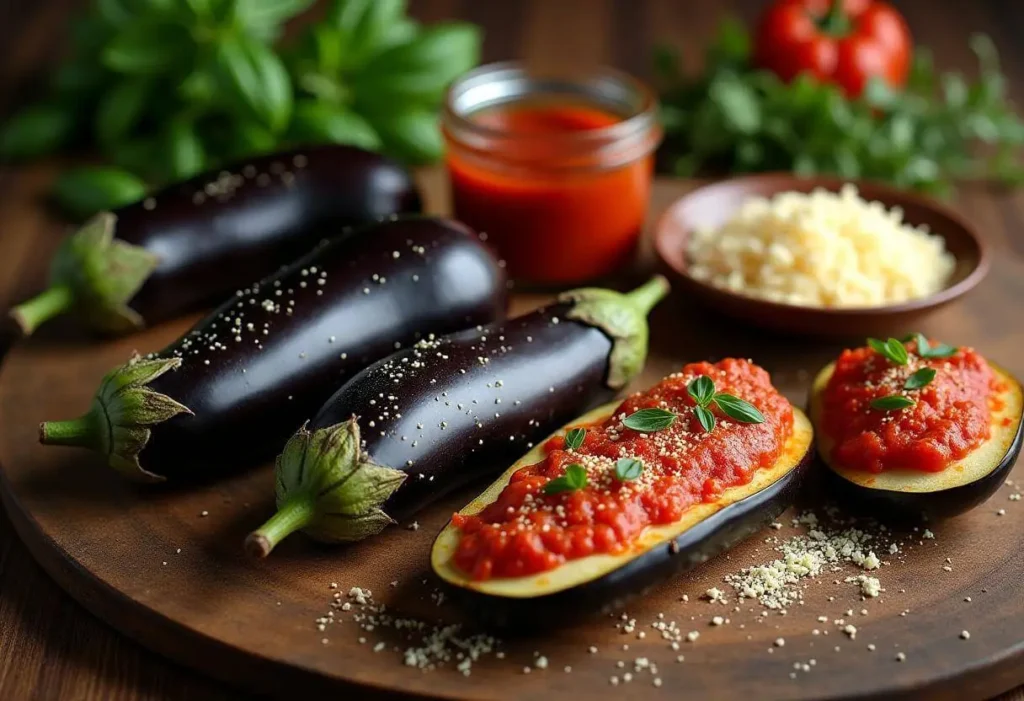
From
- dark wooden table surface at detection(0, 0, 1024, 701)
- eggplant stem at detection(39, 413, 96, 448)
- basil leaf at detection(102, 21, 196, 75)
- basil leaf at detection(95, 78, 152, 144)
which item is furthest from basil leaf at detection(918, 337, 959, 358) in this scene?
basil leaf at detection(95, 78, 152, 144)

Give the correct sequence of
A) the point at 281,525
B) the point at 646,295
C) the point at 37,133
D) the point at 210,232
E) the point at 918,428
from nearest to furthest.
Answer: the point at 281,525, the point at 918,428, the point at 646,295, the point at 210,232, the point at 37,133

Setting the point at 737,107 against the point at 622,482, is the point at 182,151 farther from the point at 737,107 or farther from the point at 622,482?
the point at 622,482

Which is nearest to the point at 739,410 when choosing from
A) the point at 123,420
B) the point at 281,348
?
the point at 281,348

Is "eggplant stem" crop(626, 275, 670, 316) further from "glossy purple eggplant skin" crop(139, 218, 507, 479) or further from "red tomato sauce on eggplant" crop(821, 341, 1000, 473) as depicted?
"red tomato sauce on eggplant" crop(821, 341, 1000, 473)

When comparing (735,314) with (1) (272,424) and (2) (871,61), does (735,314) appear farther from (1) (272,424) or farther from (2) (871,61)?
(2) (871,61)

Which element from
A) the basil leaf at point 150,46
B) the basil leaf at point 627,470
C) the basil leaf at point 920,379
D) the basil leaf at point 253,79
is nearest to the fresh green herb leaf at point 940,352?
the basil leaf at point 920,379

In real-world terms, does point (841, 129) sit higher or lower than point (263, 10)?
lower
